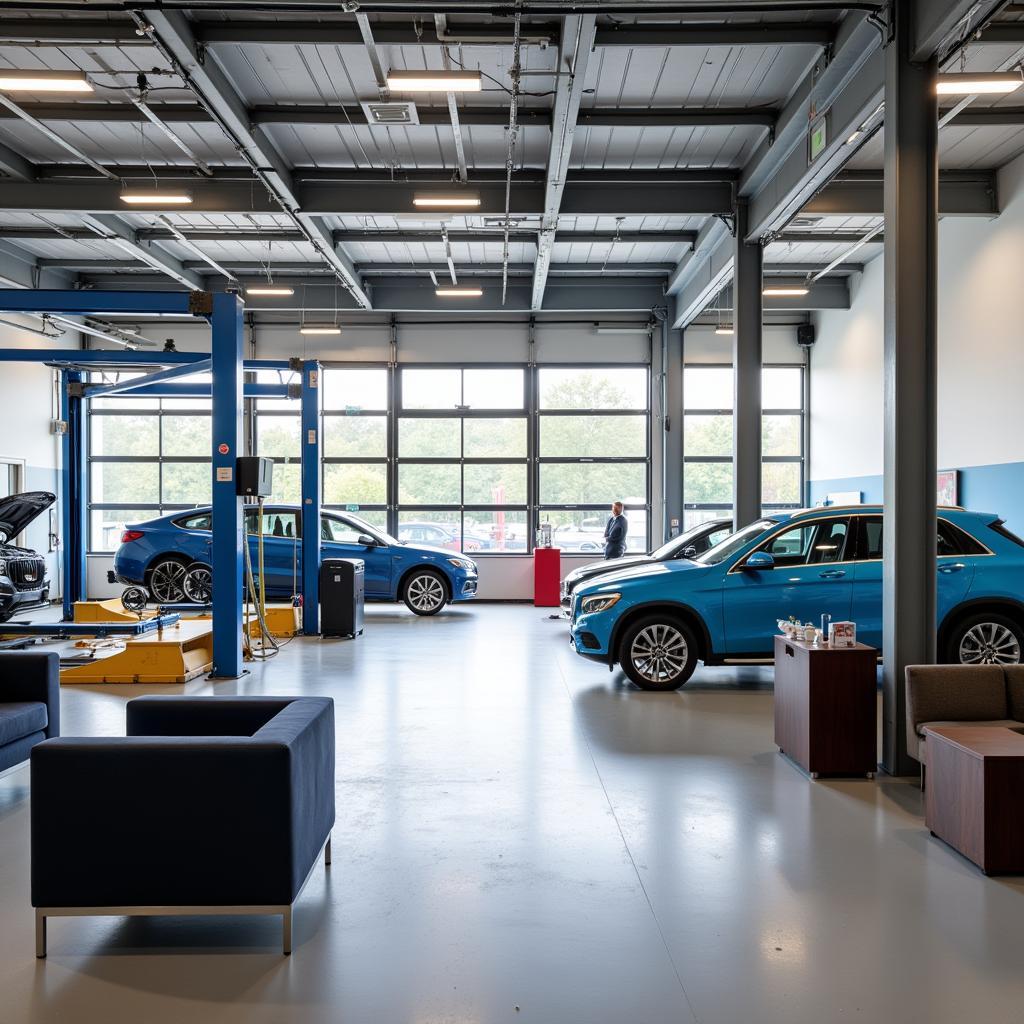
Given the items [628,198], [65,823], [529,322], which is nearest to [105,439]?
[529,322]

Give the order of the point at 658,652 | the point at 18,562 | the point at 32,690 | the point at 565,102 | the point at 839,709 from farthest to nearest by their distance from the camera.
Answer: the point at 18,562 → the point at 565,102 → the point at 658,652 → the point at 839,709 → the point at 32,690

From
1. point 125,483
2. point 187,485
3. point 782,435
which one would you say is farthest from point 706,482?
point 125,483

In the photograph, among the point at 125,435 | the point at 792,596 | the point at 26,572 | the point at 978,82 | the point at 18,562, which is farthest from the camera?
the point at 125,435

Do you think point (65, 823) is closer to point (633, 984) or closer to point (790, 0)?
point (633, 984)

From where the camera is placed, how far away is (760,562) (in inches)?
274

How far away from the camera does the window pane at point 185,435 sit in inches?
614

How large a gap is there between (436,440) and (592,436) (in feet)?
9.27

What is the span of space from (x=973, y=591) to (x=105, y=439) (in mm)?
14483

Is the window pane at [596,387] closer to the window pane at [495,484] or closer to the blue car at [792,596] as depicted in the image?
the window pane at [495,484]

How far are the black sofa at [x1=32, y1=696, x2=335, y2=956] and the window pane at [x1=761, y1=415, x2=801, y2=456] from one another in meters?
14.4

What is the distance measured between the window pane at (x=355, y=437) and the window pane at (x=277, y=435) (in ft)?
1.90

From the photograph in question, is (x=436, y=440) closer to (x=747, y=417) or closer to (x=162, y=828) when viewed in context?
(x=747, y=417)

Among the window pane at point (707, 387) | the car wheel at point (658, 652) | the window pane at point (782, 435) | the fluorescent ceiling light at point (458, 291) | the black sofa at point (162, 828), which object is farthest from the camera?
the window pane at point (782, 435)

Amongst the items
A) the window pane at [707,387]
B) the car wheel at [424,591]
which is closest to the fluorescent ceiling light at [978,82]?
the car wheel at [424,591]
